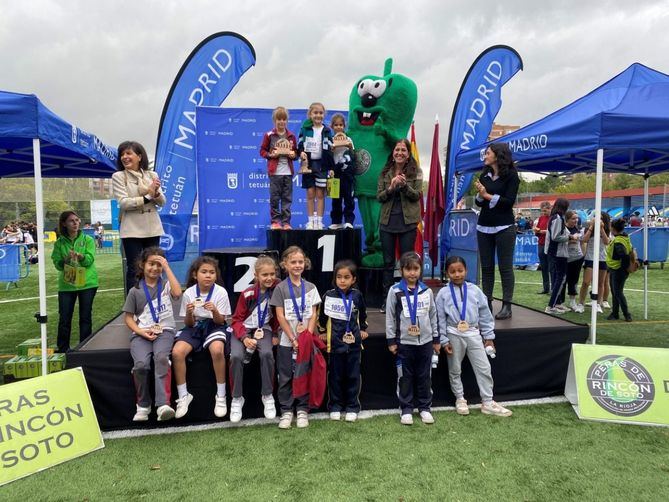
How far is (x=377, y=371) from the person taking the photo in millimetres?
3287

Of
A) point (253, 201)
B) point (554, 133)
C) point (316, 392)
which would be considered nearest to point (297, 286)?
point (316, 392)

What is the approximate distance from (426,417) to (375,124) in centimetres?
295

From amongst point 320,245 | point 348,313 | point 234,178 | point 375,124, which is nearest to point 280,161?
point 320,245

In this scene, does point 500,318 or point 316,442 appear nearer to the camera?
point 316,442

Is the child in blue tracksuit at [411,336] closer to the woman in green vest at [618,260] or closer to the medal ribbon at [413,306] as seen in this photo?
the medal ribbon at [413,306]

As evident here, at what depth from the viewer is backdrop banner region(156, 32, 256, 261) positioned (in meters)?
7.25

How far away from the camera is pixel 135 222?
355cm

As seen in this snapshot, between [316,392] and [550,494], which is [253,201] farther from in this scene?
[550,494]

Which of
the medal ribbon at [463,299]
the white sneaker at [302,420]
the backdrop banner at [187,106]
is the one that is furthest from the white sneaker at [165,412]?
the backdrop banner at [187,106]

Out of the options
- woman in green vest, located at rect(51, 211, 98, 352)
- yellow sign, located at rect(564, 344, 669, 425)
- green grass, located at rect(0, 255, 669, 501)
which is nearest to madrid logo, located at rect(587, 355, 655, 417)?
yellow sign, located at rect(564, 344, 669, 425)

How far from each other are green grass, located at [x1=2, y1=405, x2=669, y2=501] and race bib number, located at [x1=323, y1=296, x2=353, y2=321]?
0.74m

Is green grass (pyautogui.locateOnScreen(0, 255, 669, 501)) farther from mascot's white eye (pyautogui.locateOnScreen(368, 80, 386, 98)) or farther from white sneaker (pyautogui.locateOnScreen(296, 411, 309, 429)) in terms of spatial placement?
mascot's white eye (pyautogui.locateOnScreen(368, 80, 386, 98))

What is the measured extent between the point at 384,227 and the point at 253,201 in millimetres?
3538

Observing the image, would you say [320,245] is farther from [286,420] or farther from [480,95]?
[480,95]
